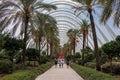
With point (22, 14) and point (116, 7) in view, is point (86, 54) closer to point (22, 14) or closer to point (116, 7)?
point (22, 14)

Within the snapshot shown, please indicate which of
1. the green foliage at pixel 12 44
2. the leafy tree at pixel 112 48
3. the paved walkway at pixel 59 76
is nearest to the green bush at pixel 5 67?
the paved walkway at pixel 59 76

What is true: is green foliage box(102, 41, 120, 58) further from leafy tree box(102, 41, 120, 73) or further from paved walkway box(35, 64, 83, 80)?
paved walkway box(35, 64, 83, 80)

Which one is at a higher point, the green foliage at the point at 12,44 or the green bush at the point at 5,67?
the green foliage at the point at 12,44

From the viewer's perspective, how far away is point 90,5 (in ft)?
112

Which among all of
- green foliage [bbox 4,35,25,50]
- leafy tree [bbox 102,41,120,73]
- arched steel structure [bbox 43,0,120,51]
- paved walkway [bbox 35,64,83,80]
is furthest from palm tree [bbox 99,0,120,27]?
arched steel structure [bbox 43,0,120,51]

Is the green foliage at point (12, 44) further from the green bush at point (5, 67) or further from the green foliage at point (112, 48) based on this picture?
the green foliage at point (112, 48)

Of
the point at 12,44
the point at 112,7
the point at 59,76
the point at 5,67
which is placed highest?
the point at 112,7

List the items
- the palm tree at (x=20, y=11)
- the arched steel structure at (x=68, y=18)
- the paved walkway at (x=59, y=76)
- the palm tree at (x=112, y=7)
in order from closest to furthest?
the palm tree at (x=112, y=7), the paved walkway at (x=59, y=76), the palm tree at (x=20, y=11), the arched steel structure at (x=68, y=18)

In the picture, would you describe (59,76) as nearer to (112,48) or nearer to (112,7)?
(112,48)

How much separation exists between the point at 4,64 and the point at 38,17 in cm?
797

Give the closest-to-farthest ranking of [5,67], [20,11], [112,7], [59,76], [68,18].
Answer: [112,7] → [5,67] → [59,76] → [20,11] → [68,18]

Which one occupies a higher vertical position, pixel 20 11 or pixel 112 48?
pixel 20 11

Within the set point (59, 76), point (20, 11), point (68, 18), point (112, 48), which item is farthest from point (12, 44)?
point (68, 18)

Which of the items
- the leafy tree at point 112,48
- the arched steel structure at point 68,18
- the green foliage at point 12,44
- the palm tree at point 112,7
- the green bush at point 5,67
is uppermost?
the arched steel structure at point 68,18
